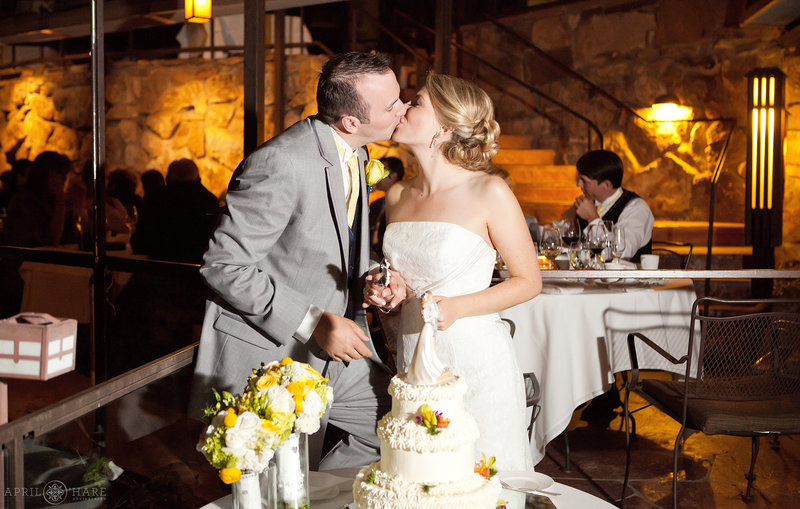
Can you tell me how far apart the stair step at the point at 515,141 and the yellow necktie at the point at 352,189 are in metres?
8.41

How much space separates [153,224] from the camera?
4.44 m

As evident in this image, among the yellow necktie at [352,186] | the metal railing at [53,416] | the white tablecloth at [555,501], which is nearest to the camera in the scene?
the metal railing at [53,416]

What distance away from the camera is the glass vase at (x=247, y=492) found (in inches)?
63.3

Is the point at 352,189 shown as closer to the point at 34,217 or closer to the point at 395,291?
the point at 395,291

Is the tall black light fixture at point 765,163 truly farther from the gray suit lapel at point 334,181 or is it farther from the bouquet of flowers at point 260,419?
the bouquet of flowers at point 260,419

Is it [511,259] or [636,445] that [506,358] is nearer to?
[511,259]

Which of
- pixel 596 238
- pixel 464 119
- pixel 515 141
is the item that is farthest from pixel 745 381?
pixel 515 141

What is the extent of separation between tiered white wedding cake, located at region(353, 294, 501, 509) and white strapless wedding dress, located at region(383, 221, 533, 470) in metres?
0.99

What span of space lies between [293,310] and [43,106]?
442 cm

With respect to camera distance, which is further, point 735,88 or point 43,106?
point 735,88

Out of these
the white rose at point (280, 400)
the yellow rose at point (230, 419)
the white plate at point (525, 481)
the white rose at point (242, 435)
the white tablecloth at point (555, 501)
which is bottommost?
the white tablecloth at point (555, 501)

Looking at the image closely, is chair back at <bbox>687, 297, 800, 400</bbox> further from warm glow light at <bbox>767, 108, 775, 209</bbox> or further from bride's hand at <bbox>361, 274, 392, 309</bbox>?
warm glow light at <bbox>767, 108, 775, 209</bbox>

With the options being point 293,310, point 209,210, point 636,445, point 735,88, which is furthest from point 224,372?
point 735,88

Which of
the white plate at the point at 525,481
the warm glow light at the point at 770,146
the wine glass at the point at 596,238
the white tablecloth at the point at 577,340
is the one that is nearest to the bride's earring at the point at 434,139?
the white plate at the point at 525,481
